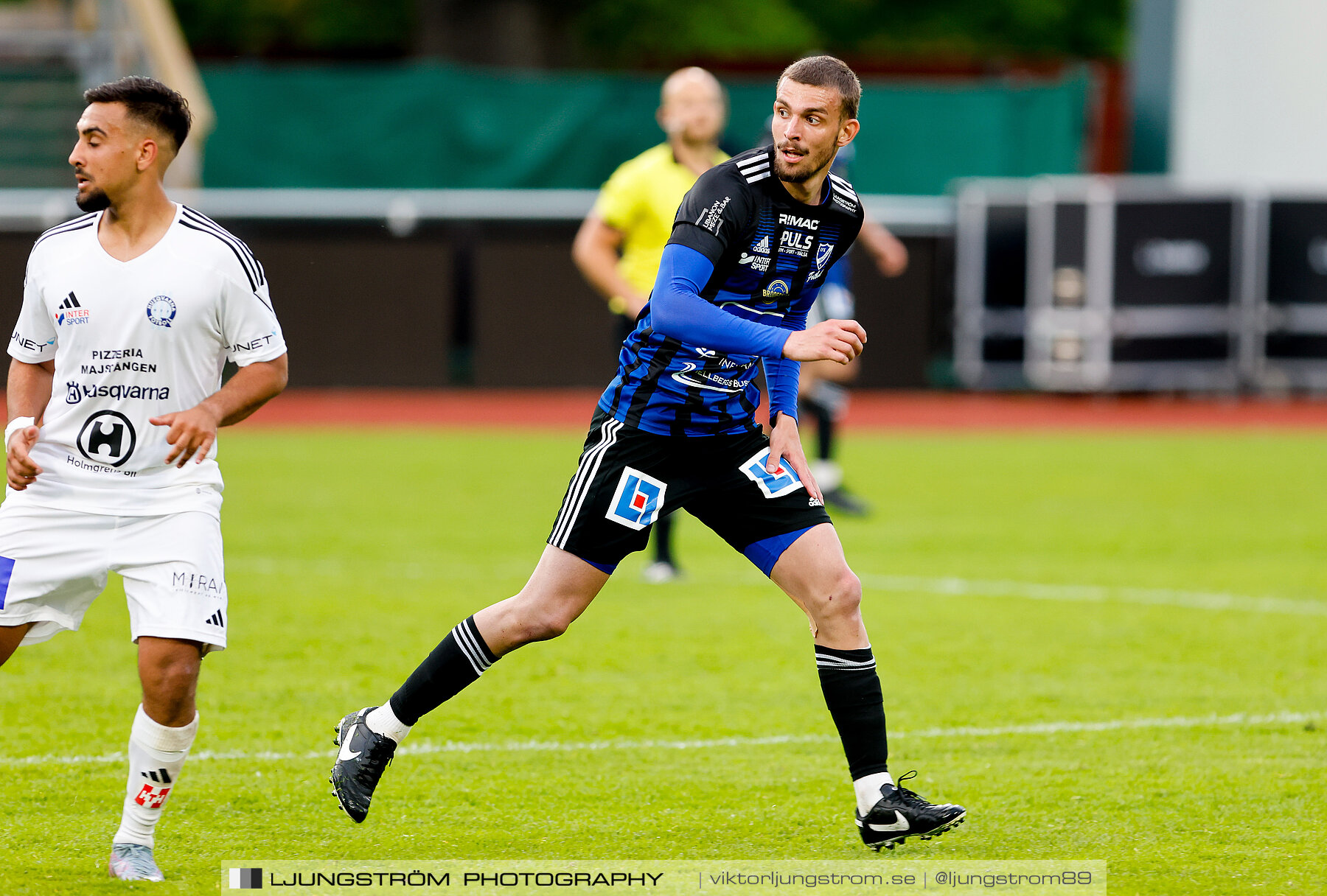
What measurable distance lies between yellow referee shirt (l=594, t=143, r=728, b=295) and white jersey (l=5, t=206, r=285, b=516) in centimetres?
435

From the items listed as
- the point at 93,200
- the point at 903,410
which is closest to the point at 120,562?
the point at 93,200

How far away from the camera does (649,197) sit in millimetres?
8977

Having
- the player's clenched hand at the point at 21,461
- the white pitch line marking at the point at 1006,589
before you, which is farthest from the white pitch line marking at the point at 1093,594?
the player's clenched hand at the point at 21,461

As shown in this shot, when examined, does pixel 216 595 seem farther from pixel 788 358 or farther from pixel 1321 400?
pixel 1321 400

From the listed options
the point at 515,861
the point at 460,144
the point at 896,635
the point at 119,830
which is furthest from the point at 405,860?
the point at 460,144

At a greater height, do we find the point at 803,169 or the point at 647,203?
the point at 803,169

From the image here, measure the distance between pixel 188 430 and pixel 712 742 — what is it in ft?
8.32

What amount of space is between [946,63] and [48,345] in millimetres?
23397

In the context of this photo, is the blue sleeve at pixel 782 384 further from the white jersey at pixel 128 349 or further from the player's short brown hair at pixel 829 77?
the white jersey at pixel 128 349

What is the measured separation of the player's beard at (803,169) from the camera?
16.4ft

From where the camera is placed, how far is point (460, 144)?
21719 mm

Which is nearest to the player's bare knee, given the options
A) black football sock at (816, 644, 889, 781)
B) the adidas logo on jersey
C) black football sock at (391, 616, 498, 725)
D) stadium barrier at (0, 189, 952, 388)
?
black football sock at (816, 644, 889, 781)

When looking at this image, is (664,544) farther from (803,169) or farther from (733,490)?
(803,169)

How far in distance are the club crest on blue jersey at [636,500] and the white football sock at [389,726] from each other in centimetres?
87
